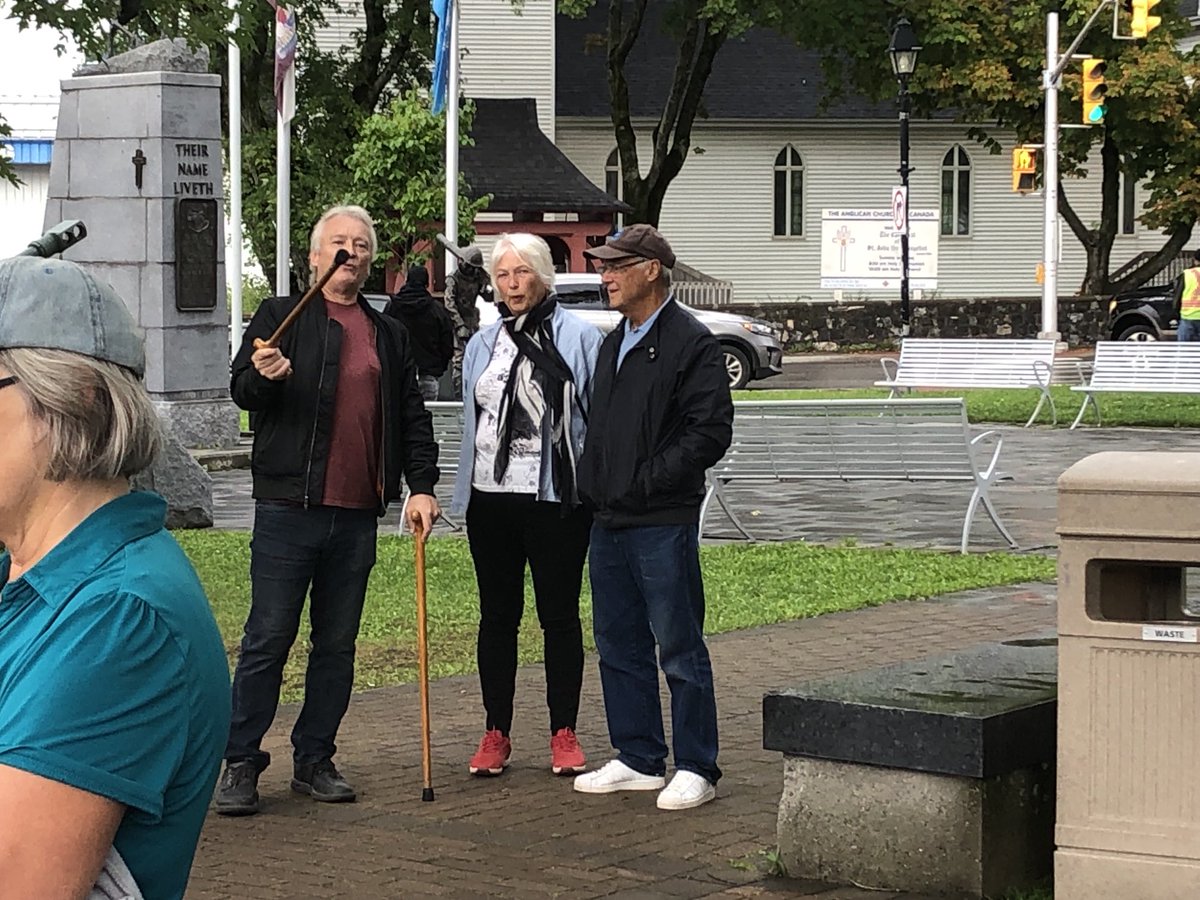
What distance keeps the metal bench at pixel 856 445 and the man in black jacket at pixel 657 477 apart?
6672mm

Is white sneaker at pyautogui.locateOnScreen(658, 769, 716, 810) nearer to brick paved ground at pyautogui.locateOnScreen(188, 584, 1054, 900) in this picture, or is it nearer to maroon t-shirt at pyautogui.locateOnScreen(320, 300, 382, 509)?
brick paved ground at pyautogui.locateOnScreen(188, 584, 1054, 900)

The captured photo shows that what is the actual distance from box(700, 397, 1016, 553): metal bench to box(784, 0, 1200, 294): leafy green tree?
29.3 meters

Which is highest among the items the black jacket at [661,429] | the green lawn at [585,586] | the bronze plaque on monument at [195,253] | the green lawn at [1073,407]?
the bronze plaque on monument at [195,253]

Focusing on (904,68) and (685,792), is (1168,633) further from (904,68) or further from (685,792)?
(904,68)

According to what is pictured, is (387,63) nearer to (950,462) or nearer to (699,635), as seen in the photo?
(950,462)

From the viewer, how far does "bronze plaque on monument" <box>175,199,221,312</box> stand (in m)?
19.5

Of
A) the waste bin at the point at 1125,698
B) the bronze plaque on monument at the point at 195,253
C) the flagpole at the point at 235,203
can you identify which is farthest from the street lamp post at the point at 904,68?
the waste bin at the point at 1125,698

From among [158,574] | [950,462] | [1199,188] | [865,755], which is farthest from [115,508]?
[1199,188]

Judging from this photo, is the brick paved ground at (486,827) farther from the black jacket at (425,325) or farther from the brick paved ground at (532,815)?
the black jacket at (425,325)

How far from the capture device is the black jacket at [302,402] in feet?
23.2

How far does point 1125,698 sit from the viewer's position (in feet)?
17.3

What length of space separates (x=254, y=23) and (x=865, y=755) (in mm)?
10170

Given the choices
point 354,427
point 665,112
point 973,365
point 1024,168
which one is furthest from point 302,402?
point 665,112

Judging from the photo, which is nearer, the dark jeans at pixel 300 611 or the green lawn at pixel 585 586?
the dark jeans at pixel 300 611
